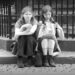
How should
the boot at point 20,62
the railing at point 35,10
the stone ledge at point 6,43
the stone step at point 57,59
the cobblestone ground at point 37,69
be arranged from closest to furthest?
1. the cobblestone ground at point 37,69
2. the boot at point 20,62
3. the stone step at point 57,59
4. the stone ledge at point 6,43
5. the railing at point 35,10

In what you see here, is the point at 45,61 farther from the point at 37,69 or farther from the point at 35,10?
the point at 35,10

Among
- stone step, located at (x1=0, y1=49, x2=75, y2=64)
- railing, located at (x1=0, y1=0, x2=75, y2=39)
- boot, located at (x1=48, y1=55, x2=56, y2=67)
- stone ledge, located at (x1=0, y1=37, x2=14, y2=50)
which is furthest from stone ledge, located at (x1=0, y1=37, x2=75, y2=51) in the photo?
boot, located at (x1=48, y1=55, x2=56, y2=67)

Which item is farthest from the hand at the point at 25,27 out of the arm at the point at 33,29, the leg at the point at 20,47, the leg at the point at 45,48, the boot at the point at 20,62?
the boot at the point at 20,62

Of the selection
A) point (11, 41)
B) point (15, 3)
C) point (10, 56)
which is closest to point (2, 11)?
point (15, 3)

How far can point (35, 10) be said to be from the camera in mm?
8656

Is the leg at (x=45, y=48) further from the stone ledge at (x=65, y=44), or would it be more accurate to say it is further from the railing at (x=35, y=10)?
the railing at (x=35, y=10)

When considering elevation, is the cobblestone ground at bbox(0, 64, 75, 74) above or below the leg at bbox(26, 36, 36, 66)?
below

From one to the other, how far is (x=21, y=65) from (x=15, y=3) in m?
2.17

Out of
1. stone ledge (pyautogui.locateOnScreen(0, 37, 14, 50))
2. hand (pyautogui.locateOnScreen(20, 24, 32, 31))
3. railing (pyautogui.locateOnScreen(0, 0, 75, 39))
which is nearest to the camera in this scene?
hand (pyautogui.locateOnScreen(20, 24, 32, 31))

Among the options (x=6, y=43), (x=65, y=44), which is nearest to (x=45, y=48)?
(x=65, y=44)

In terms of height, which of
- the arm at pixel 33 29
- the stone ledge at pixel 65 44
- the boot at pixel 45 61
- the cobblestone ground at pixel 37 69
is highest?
the arm at pixel 33 29

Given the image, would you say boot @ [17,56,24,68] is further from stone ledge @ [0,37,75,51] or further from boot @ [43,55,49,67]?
stone ledge @ [0,37,75,51]

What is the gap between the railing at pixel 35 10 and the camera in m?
8.17

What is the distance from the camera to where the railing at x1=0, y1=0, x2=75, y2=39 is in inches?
322
